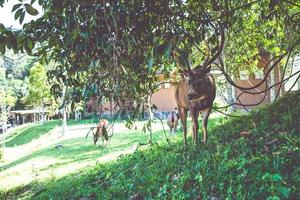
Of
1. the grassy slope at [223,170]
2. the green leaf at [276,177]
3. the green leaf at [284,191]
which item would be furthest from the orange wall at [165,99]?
the green leaf at [284,191]

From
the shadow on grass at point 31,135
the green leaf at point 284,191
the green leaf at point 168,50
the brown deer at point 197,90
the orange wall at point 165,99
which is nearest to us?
the green leaf at point 168,50

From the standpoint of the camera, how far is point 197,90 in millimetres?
5453

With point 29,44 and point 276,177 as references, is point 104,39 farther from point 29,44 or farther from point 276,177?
point 276,177

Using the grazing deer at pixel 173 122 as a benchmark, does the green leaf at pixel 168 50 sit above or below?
above

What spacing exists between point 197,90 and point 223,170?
1.19m

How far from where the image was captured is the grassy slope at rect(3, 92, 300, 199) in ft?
14.0

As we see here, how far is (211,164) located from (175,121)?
32.3 ft

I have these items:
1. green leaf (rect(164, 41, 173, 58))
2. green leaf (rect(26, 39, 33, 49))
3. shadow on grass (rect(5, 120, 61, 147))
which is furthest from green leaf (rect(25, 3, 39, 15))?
shadow on grass (rect(5, 120, 61, 147))

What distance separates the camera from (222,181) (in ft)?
15.6

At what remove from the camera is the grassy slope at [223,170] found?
4257mm

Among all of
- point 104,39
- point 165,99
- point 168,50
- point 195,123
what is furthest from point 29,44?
point 165,99

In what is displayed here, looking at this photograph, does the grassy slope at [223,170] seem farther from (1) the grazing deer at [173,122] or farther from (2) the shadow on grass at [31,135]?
(2) the shadow on grass at [31,135]

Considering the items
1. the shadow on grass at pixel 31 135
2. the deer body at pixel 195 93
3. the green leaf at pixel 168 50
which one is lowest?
the shadow on grass at pixel 31 135

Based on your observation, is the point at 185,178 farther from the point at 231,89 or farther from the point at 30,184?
the point at 231,89
